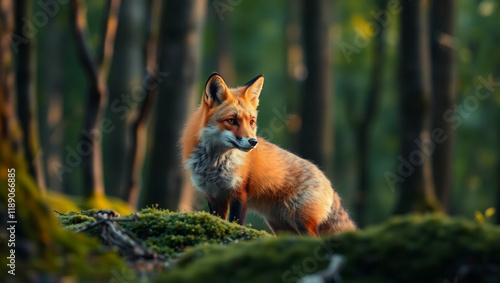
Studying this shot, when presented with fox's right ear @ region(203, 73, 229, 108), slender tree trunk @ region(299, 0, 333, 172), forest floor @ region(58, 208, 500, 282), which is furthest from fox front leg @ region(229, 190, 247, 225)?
slender tree trunk @ region(299, 0, 333, 172)

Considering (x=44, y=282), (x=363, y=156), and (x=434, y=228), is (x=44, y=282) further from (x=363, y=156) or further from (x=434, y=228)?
(x=363, y=156)

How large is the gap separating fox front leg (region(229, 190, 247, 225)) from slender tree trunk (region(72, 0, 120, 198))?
5.27m

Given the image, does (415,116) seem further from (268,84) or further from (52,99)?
(268,84)

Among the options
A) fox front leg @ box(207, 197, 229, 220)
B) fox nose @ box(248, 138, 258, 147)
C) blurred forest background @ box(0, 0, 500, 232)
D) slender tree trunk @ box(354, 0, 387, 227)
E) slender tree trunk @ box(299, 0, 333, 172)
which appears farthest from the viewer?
slender tree trunk @ box(354, 0, 387, 227)

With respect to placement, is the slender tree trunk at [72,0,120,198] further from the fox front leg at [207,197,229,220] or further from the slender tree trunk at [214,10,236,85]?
the slender tree trunk at [214,10,236,85]

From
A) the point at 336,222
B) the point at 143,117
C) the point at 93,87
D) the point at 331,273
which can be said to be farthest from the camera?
the point at 143,117

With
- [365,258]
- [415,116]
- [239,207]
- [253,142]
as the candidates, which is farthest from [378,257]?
[415,116]

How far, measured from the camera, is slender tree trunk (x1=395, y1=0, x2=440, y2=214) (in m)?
14.7

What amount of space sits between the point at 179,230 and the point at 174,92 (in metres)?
7.59

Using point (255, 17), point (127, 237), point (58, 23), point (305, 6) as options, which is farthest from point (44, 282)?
point (255, 17)

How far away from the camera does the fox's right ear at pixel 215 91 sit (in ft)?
27.5

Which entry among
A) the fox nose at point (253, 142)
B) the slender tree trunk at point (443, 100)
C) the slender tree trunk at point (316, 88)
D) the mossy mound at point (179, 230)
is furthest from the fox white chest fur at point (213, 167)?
the slender tree trunk at point (316, 88)

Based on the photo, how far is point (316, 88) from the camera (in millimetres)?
19656

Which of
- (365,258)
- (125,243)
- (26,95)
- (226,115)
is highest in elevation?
Answer: (226,115)
